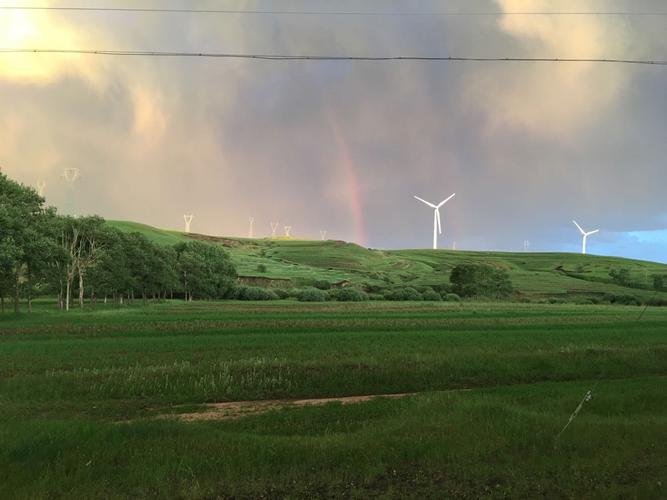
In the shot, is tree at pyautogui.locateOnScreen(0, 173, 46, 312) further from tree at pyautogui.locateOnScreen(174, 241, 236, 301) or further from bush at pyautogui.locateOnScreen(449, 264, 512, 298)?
bush at pyautogui.locateOnScreen(449, 264, 512, 298)

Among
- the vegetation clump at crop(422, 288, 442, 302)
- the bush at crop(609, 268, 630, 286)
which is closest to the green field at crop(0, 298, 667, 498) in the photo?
the vegetation clump at crop(422, 288, 442, 302)

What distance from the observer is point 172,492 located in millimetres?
8148

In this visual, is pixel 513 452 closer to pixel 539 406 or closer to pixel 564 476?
pixel 564 476

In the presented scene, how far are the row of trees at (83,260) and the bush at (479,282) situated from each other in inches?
2667

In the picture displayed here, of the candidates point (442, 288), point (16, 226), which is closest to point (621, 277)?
point (442, 288)

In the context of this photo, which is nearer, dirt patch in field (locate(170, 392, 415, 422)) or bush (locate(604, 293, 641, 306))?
dirt patch in field (locate(170, 392, 415, 422))

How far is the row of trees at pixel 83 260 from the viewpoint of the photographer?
180ft

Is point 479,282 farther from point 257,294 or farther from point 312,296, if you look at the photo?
point 257,294

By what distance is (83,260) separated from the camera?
88.1m

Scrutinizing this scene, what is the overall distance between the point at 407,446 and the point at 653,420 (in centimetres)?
709

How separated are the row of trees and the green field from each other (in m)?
30.7

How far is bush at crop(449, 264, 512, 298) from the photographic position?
142225 mm

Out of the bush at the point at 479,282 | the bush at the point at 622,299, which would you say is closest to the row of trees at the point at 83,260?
the bush at the point at 479,282

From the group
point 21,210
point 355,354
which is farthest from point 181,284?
point 355,354
